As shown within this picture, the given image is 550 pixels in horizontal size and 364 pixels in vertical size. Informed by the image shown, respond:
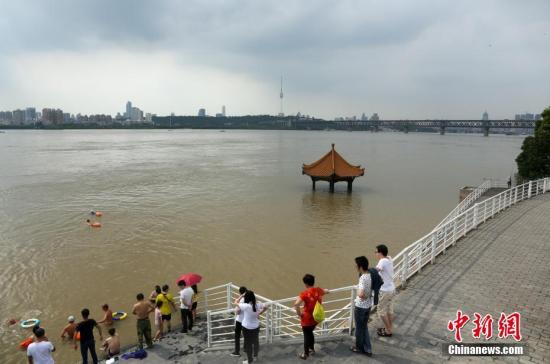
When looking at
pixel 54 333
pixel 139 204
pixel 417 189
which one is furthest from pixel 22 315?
pixel 417 189

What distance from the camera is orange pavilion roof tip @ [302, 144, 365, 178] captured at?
1471 inches

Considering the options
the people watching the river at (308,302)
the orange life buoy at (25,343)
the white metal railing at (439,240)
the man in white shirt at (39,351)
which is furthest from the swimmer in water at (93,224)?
the people watching the river at (308,302)

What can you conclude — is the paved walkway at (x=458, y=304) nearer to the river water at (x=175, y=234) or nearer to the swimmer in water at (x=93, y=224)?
the river water at (x=175, y=234)

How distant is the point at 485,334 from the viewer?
24.5 ft

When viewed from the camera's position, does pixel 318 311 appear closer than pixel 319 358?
Yes

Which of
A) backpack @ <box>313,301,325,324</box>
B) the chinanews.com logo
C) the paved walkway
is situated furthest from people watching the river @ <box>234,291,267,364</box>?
the chinanews.com logo

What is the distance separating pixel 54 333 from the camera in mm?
11852

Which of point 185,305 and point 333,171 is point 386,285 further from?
point 333,171

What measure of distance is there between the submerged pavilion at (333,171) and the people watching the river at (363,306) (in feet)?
101

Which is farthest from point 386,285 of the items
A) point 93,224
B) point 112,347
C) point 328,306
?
point 93,224

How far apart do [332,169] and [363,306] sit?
3155cm

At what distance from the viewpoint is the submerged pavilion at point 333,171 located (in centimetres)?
3728

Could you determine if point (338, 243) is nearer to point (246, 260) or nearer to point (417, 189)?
point (246, 260)

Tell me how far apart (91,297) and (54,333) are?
2.50 metres
